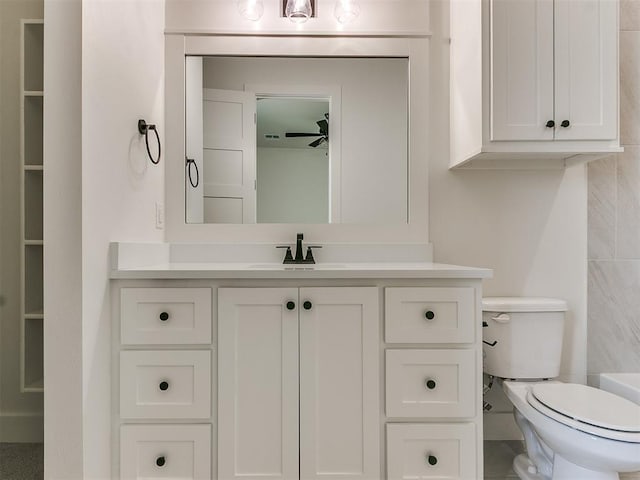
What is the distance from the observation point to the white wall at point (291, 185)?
1.93 metres

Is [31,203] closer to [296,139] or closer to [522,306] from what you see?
[296,139]

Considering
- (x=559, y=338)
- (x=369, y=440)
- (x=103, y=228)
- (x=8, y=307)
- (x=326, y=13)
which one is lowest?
(x=369, y=440)

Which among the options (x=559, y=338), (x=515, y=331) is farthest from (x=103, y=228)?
(x=559, y=338)

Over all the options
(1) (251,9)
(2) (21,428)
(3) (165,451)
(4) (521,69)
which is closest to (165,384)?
(3) (165,451)

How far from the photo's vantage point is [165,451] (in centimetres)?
138

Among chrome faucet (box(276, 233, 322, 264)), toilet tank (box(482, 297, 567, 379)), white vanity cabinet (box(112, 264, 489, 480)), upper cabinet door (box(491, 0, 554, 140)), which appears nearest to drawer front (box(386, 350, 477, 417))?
white vanity cabinet (box(112, 264, 489, 480))

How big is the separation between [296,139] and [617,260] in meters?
1.61

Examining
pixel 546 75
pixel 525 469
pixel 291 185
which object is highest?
pixel 546 75

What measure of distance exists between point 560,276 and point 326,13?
1.64m

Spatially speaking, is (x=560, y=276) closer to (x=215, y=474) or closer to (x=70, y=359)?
(x=215, y=474)

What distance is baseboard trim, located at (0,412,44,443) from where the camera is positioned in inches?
71.6

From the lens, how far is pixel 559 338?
1.73 m

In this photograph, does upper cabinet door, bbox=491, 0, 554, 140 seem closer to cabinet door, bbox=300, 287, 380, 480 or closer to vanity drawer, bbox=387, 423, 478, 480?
cabinet door, bbox=300, 287, 380, 480

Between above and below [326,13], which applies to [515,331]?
below
